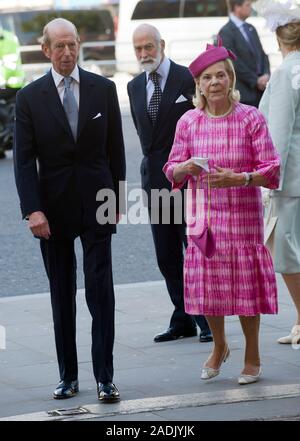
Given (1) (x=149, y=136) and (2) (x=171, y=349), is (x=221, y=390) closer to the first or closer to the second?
(2) (x=171, y=349)

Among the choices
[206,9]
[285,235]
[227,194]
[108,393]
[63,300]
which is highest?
[206,9]

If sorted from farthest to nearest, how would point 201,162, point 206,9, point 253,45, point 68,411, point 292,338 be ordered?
point 206,9
point 253,45
point 292,338
point 201,162
point 68,411

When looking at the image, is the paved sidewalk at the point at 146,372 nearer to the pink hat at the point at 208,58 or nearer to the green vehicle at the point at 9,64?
the pink hat at the point at 208,58

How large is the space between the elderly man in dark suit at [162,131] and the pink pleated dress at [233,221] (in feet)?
3.87

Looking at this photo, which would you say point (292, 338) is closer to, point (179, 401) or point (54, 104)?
point (179, 401)

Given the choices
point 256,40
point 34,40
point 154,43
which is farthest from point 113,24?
point 154,43

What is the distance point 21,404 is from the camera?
6.36 metres

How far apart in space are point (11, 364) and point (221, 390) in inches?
56.0

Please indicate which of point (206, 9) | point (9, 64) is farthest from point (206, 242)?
point (206, 9)

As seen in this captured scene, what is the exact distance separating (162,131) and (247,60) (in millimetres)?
5395

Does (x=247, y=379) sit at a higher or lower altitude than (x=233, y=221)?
lower

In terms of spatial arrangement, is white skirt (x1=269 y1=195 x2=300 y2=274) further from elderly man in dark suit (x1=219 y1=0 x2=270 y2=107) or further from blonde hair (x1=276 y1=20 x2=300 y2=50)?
elderly man in dark suit (x1=219 y1=0 x2=270 y2=107)

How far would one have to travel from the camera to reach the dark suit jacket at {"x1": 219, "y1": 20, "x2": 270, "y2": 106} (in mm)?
13008

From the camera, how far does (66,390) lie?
652 centimetres
